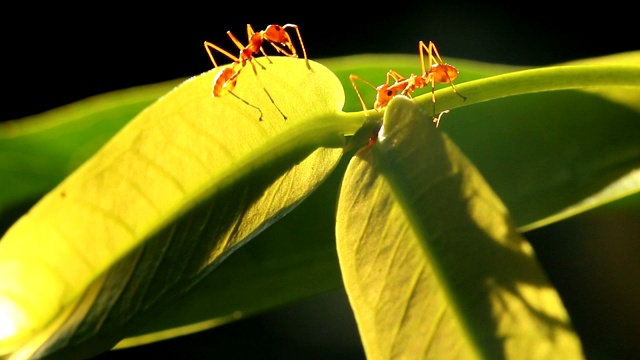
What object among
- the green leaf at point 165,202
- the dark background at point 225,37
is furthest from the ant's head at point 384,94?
the dark background at point 225,37

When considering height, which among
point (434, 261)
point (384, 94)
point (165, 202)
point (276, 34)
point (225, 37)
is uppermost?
point (225, 37)

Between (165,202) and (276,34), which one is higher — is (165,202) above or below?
below

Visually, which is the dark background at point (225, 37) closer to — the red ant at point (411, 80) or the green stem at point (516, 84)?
the red ant at point (411, 80)

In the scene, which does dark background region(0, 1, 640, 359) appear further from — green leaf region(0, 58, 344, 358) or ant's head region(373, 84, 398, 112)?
green leaf region(0, 58, 344, 358)

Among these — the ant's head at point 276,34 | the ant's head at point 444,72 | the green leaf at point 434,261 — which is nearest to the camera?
the green leaf at point 434,261

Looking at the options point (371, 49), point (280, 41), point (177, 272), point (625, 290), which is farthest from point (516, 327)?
point (371, 49)

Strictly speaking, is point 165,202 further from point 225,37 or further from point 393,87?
point 225,37

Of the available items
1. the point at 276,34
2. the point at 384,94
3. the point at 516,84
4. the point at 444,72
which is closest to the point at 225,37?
the point at 276,34

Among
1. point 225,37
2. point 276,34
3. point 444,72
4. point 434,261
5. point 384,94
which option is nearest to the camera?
point 434,261
